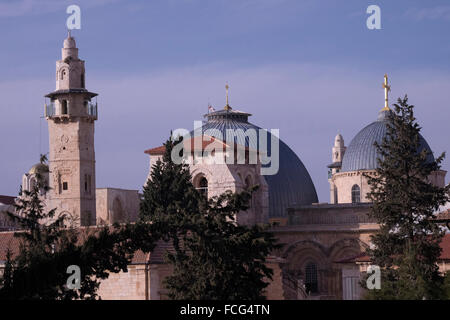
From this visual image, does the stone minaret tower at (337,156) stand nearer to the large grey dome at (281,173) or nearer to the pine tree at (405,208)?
the large grey dome at (281,173)

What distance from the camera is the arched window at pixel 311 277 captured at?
176 ft

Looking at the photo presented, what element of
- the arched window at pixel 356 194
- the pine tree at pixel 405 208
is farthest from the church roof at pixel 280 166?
the pine tree at pixel 405 208

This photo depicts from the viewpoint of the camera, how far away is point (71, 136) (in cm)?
5734

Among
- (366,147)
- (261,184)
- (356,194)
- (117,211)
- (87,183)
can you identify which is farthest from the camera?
(117,211)

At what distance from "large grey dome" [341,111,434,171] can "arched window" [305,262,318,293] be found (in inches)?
373

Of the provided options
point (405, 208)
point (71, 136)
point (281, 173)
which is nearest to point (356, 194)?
point (281, 173)

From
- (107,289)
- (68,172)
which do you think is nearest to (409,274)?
(107,289)

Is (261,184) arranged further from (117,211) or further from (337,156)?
(337,156)

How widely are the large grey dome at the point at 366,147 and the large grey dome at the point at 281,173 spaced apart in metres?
2.92

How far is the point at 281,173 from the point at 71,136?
44.7ft

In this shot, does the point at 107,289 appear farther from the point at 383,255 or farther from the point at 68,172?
the point at 68,172

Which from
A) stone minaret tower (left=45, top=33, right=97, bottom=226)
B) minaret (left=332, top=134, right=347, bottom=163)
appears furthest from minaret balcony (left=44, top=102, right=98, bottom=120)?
minaret (left=332, top=134, right=347, bottom=163)

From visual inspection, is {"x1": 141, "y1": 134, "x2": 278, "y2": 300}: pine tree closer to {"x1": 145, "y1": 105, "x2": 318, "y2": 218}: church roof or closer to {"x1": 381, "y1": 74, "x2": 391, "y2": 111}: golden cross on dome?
{"x1": 145, "y1": 105, "x2": 318, "y2": 218}: church roof
